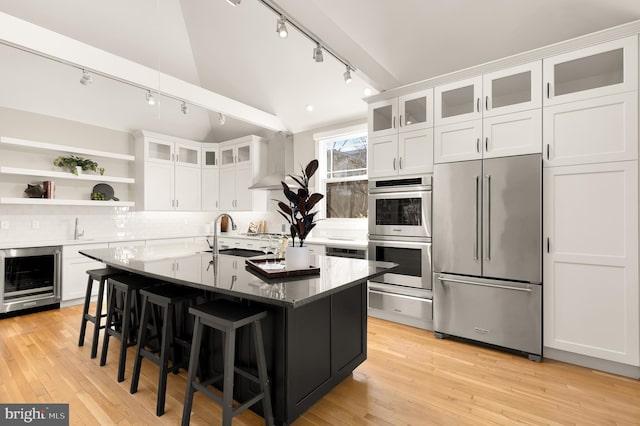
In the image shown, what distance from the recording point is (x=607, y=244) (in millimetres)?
2609

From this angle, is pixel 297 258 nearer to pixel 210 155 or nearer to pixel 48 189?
pixel 48 189

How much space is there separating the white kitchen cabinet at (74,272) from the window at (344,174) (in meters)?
3.54

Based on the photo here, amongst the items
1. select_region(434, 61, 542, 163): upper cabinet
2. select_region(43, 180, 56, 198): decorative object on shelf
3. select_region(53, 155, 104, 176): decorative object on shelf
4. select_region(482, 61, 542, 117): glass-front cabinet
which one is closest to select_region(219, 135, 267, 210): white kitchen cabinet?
select_region(53, 155, 104, 176): decorative object on shelf

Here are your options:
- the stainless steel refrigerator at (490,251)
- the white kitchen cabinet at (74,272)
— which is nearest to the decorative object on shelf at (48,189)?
the white kitchen cabinet at (74,272)

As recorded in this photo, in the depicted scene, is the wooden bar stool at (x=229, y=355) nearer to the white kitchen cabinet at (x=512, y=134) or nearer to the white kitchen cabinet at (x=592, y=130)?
the white kitchen cabinet at (x=512, y=134)

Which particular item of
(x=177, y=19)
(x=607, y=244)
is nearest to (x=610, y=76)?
(x=607, y=244)

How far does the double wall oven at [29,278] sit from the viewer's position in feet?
12.9

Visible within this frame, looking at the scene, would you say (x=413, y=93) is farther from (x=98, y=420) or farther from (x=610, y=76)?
(x=98, y=420)

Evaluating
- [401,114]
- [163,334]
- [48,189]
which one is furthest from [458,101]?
[48,189]

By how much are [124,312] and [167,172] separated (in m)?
3.79

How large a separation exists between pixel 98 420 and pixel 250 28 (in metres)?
4.25

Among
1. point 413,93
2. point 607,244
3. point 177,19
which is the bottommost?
point 607,244

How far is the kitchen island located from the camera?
5.75ft

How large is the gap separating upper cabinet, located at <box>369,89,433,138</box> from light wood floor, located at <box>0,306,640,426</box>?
2.34m
